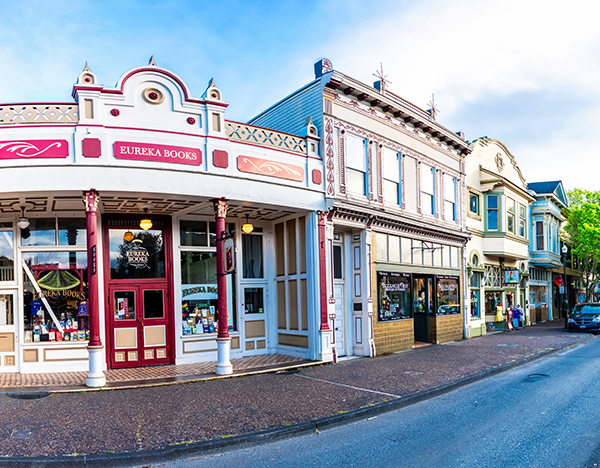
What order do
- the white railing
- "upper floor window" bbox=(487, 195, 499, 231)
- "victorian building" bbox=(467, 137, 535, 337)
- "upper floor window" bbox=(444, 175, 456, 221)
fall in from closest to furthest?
1. the white railing
2. "upper floor window" bbox=(444, 175, 456, 221)
3. "victorian building" bbox=(467, 137, 535, 337)
4. "upper floor window" bbox=(487, 195, 499, 231)

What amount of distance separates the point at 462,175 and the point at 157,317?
46.8 feet

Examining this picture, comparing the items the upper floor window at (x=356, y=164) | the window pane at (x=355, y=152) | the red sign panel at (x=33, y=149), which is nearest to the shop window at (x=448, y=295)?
the upper floor window at (x=356, y=164)

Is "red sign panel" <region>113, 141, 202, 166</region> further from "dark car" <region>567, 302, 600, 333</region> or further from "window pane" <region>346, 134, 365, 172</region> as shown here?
"dark car" <region>567, 302, 600, 333</region>

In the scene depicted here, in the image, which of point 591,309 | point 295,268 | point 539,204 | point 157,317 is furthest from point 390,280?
point 539,204

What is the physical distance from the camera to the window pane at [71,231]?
11945 mm

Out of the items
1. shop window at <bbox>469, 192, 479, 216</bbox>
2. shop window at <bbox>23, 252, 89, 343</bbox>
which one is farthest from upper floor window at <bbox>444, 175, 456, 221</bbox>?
shop window at <bbox>23, 252, 89, 343</bbox>

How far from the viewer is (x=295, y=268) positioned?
13820 mm

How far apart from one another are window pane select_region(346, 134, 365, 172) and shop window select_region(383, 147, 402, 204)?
3.99 feet

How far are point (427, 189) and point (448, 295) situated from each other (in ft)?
14.2

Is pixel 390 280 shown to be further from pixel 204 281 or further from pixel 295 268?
pixel 204 281

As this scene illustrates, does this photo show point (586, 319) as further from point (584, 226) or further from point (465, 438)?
point (465, 438)

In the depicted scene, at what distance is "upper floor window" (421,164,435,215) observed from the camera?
58.9ft

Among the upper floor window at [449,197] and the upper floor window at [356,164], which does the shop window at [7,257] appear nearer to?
the upper floor window at [356,164]

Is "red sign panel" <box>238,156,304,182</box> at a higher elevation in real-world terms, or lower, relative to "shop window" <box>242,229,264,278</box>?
higher
